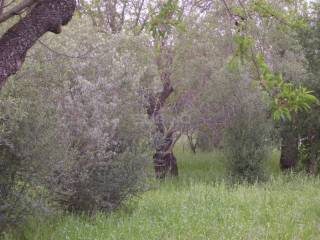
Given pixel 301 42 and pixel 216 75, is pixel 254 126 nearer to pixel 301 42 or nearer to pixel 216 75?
pixel 216 75

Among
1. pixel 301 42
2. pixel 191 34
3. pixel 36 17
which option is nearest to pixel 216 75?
pixel 191 34

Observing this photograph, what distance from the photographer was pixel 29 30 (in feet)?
12.9

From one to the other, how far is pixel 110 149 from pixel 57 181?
4.71ft

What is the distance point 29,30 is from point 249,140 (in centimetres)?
1117

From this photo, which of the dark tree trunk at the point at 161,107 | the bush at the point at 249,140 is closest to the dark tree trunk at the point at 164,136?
the dark tree trunk at the point at 161,107

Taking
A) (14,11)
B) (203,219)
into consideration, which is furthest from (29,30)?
(203,219)

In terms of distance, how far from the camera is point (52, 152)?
7.56m

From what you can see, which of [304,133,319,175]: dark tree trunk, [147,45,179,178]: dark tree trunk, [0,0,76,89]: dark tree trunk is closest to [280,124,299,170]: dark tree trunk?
[304,133,319,175]: dark tree trunk

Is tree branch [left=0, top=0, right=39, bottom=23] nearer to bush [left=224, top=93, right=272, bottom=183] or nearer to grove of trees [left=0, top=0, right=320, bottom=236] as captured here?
grove of trees [left=0, top=0, right=320, bottom=236]

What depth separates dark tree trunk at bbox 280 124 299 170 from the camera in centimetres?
1714

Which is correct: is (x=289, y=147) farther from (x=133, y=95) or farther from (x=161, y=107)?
(x=133, y=95)

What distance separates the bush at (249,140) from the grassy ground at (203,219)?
285 centimetres

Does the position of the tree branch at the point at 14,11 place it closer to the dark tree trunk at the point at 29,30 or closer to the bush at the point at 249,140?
the dark tree trunk at the point at 29,30

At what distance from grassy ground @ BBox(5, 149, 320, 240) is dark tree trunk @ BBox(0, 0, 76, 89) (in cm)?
381
